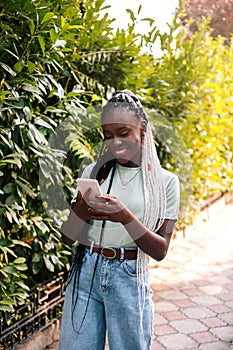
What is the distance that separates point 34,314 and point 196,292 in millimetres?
1856

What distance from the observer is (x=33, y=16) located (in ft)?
9.93

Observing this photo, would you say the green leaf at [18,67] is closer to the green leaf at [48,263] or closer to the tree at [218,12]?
A: the green leaf at [48,263]

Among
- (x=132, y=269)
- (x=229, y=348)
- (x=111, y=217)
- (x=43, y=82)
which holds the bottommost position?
(x=229, y=348)

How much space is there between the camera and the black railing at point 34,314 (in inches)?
142

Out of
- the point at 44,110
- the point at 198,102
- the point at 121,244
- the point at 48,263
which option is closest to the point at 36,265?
the point at 48,263

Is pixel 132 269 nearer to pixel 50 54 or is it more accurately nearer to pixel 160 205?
pixel 160 205

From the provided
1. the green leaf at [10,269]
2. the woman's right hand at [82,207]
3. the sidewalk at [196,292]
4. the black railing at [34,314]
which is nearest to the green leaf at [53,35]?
the woman's right hand at [82,207]

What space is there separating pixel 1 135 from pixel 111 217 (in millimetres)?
1035

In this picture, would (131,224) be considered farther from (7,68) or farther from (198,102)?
(198,102)

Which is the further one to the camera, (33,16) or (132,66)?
(132,66)

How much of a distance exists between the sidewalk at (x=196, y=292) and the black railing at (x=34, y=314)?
0.21 m

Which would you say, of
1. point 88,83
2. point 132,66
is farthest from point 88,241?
point 132,66

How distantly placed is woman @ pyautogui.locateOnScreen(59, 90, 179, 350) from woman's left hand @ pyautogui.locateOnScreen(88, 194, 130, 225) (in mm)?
78

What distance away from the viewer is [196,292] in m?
5.24
